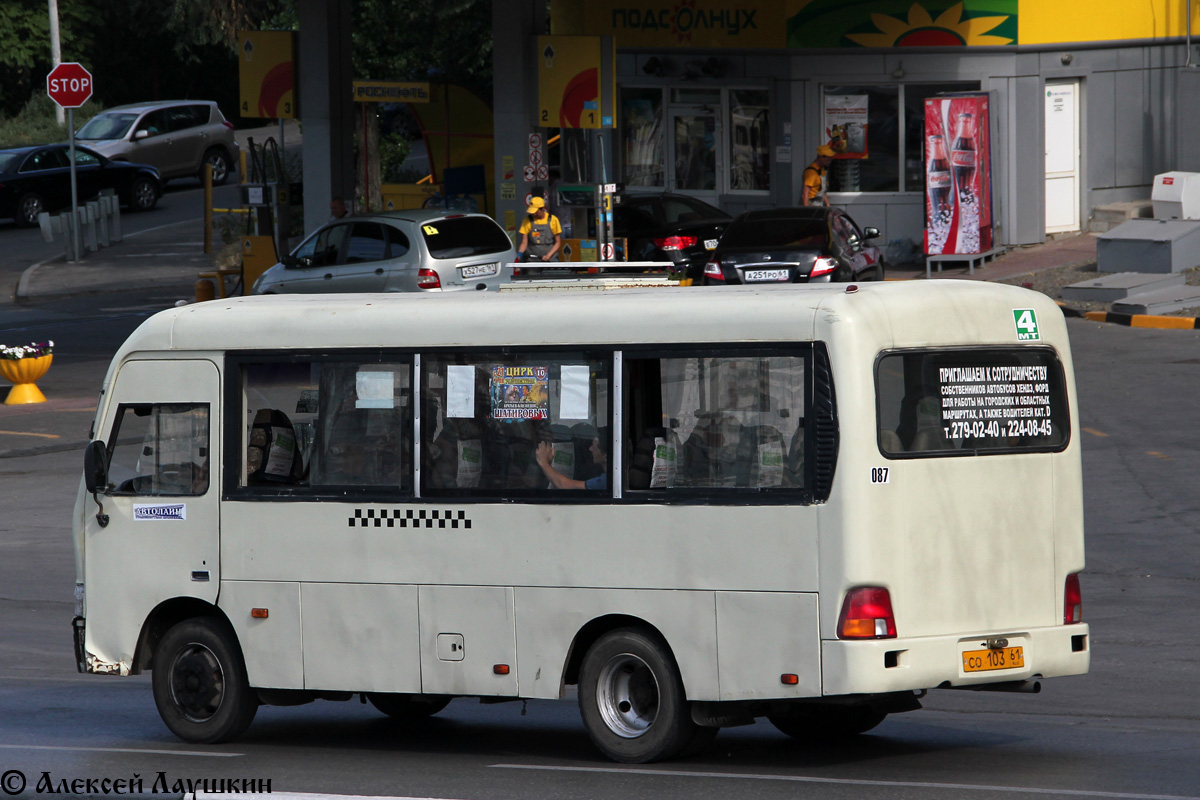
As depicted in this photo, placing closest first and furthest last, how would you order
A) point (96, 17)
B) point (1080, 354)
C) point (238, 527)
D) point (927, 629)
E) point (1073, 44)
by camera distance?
point (927, 629)
point (238, 527)
point (1080, 354)
point (1073, 44)
point (96, 17)

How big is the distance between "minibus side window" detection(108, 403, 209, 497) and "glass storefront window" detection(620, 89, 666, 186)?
2456cm

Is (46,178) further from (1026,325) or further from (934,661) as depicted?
(934,661)

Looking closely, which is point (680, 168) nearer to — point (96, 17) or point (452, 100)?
point (452, 100)

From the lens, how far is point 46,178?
3944 cm

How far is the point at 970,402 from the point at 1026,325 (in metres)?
0.52

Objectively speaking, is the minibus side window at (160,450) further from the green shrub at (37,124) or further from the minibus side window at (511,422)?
the green shrub at (37,124)

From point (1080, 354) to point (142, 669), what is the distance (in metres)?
14.8

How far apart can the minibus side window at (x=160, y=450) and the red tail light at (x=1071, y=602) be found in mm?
4390

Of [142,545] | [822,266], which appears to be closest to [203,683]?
[142,545]

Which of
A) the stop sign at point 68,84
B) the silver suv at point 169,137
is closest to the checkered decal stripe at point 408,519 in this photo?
the stop sign at point 68,84

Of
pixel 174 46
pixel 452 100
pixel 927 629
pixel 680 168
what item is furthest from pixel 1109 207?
pixel 174 46

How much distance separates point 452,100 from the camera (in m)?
33.2

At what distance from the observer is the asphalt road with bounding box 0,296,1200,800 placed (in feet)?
25.0

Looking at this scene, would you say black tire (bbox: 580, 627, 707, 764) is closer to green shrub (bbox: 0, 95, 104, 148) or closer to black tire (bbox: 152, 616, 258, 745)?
black tire (bbox: 152, 616, 258, 745)
